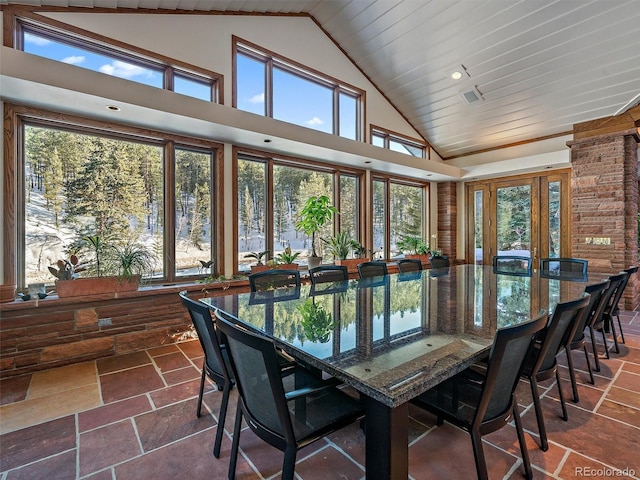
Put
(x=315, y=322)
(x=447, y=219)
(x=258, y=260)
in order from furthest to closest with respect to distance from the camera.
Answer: (x=447, y=219)
(x=258, y=260)
(x=315, y=322)

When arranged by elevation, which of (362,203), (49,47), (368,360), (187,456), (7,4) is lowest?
(187,456)

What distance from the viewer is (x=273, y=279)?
2.97 meters

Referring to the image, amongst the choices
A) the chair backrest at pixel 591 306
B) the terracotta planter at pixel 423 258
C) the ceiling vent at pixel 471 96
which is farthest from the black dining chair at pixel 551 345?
the terracotta planter at pixel 423 258

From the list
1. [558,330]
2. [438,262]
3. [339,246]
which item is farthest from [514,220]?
[558,330]

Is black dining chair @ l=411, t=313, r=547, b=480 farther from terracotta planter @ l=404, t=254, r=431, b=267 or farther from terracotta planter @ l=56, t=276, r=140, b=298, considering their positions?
terracotta planter @ l=404, t=254, r=431, b=267

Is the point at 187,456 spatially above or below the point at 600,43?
below

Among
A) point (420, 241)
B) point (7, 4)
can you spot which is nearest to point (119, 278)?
point (7, 4)

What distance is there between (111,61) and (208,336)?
11.1ft

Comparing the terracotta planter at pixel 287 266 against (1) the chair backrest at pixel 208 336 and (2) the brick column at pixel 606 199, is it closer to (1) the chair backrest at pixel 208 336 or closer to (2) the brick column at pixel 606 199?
(1) the chair backrest at pixel 208 336

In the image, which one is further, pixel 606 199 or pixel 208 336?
pixel 606 199

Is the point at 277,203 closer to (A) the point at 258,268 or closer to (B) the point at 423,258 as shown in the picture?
(A) the point at 258,268

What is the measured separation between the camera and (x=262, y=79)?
14.6 feet

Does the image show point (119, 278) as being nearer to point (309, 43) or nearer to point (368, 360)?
point (368, 360)

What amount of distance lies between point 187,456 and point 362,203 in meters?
4.71
